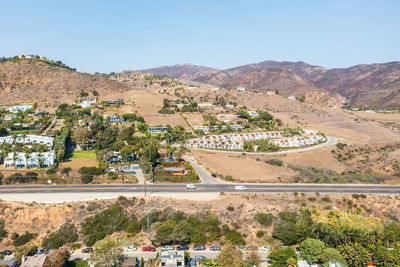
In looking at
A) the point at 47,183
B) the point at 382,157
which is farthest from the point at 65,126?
the point at 382,157

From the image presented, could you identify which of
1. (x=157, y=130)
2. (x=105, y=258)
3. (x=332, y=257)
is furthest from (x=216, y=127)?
(x=105, y=258)

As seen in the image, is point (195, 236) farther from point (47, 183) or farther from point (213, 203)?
point (47, 183)

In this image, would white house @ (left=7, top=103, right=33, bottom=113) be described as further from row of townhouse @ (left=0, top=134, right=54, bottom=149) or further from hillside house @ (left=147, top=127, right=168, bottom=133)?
hillside house @ (left=147, top=127, right=168, bottom=133)

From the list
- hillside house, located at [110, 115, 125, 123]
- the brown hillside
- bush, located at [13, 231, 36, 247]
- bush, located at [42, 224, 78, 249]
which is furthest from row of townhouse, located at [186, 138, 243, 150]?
the brown hillside

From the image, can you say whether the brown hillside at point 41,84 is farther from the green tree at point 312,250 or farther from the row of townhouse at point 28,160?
the green tree at point 312,250

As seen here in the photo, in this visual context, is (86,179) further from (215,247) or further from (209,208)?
(215,247)

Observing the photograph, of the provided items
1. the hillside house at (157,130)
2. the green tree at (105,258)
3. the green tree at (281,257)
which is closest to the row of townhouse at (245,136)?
the hillside house at (157,130)
